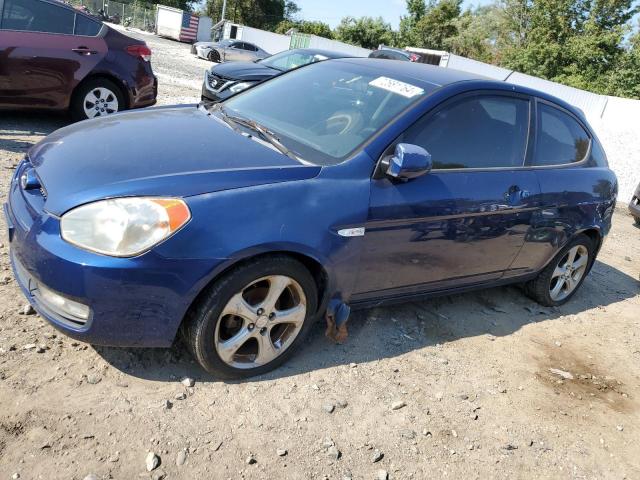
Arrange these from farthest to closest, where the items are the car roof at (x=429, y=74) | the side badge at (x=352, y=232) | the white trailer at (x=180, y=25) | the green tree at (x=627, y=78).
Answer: the white trailer at (x=180, y=25), the green tree at (x=627, y=78), the car roof at (x=429, y=74), the side badge at (x=352, y=232)

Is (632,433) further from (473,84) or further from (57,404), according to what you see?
(57,404)

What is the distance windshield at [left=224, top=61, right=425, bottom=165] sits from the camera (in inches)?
126

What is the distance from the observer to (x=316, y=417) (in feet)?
9.29

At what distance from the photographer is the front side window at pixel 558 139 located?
4.13 m

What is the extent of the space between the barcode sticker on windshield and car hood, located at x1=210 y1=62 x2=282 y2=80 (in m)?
5.85

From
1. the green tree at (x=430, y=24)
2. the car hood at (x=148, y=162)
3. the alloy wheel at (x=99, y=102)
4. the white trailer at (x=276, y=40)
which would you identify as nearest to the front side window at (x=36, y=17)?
the alloy wheel at (x=99, y=102)

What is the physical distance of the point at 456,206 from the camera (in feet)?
11.3

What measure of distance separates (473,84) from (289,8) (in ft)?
229

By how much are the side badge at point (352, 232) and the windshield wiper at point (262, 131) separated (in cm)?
47

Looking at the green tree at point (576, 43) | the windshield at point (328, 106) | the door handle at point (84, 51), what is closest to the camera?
the windshield at point (328, 106)

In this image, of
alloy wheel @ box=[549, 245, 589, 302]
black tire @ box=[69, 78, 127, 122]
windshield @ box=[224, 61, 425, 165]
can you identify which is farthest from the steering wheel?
black tire @ box=[69, 78, 127, 122]

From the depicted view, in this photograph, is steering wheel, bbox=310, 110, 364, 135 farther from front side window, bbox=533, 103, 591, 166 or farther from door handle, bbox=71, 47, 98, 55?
door handle, bbox=71, 47, 98, 55

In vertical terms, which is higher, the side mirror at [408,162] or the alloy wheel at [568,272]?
the side mirror at [408,162]

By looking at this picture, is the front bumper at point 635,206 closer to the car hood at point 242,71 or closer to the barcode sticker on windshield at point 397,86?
the car hood at point 242,71
